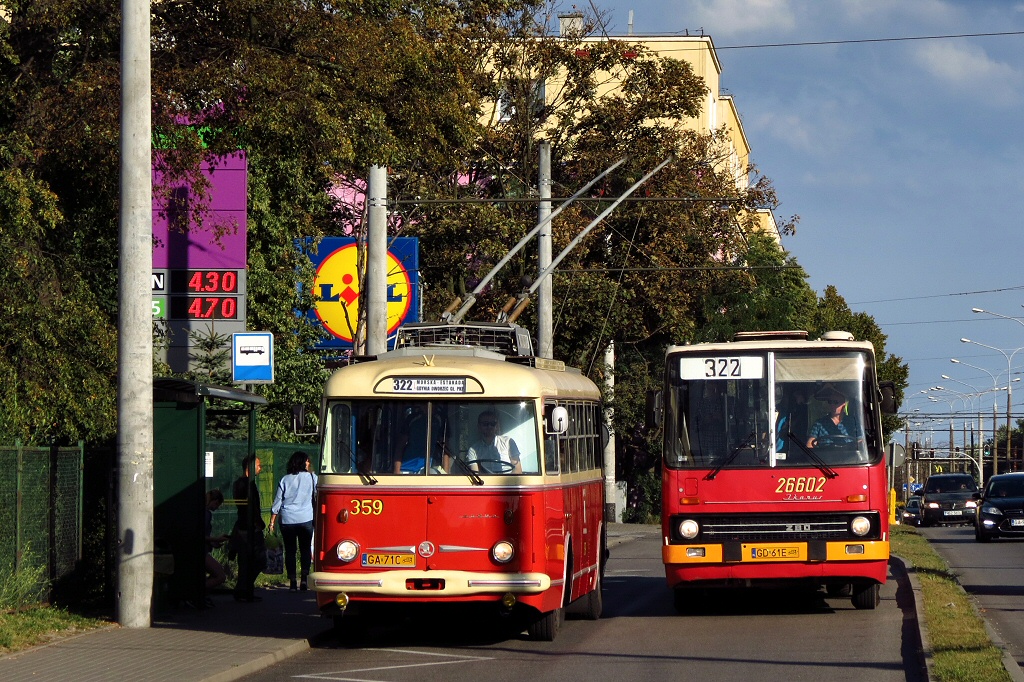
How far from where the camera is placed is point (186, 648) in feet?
44.6

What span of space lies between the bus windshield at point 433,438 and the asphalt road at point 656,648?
1692mm

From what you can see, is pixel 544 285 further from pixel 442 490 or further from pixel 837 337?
pixel 442 490

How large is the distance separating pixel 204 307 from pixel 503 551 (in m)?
8.27

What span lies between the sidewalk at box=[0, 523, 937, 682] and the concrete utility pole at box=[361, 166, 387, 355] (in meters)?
4.85

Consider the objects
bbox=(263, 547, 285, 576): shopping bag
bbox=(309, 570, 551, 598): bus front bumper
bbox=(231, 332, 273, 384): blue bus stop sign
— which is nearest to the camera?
bbox=(309, 570, 551, 598): bus front bumper

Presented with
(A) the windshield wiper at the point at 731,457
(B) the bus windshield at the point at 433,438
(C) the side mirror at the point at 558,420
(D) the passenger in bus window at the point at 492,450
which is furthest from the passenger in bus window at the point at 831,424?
(D) the passenger in bus window at the point at 492,450

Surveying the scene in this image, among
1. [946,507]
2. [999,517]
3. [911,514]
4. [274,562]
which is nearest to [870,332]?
[911,514]

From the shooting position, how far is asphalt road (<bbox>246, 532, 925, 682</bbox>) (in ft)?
40.5

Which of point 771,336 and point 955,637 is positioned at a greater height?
point 771,336

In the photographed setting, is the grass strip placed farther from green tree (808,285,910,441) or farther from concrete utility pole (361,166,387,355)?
green tree (808,285,910,441)

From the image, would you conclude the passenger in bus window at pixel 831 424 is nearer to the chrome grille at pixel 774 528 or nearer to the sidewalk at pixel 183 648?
the chrome grille at pixel 774 528

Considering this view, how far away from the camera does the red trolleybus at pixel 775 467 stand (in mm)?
16312

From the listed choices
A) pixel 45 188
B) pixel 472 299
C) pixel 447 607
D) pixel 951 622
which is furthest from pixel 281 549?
pixel 951 622

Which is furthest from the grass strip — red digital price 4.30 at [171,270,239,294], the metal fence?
red digital price 4.30 at [171,270,239,294]
